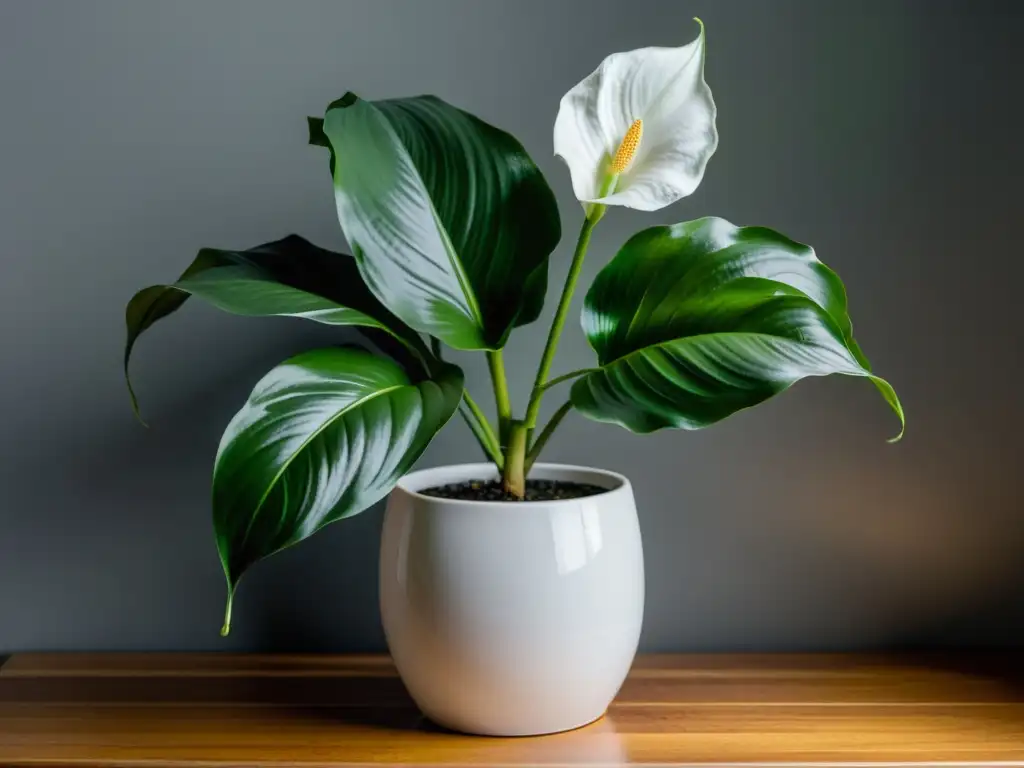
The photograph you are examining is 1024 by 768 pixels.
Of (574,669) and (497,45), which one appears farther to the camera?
(497,45)

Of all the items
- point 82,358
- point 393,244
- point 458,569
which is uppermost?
point 393,244

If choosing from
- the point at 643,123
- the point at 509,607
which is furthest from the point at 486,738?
the point at 643,123

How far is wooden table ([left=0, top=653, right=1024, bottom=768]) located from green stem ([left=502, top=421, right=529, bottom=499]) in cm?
20

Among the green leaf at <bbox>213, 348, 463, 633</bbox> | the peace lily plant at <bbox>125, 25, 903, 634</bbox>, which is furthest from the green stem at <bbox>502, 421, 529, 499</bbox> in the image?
the green leaf at <bbox>213, 348, 463, 633</bbox>

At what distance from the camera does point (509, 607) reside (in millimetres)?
753

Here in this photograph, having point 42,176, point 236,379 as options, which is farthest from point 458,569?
point 42,176

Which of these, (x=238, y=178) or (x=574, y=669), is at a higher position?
(x=238, y=178)

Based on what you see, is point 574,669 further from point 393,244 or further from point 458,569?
point 393,244

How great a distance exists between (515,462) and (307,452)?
217 mm

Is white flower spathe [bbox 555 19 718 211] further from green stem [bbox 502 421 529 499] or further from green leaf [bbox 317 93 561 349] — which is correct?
green stem [bbox 502 421 529 499]

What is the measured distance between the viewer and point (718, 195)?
1.01m

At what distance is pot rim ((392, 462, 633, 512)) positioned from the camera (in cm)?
76

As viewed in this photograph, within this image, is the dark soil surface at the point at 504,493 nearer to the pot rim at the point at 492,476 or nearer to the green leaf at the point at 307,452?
the pot rim at the point at 492,476

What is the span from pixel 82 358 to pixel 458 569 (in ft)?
1.64
